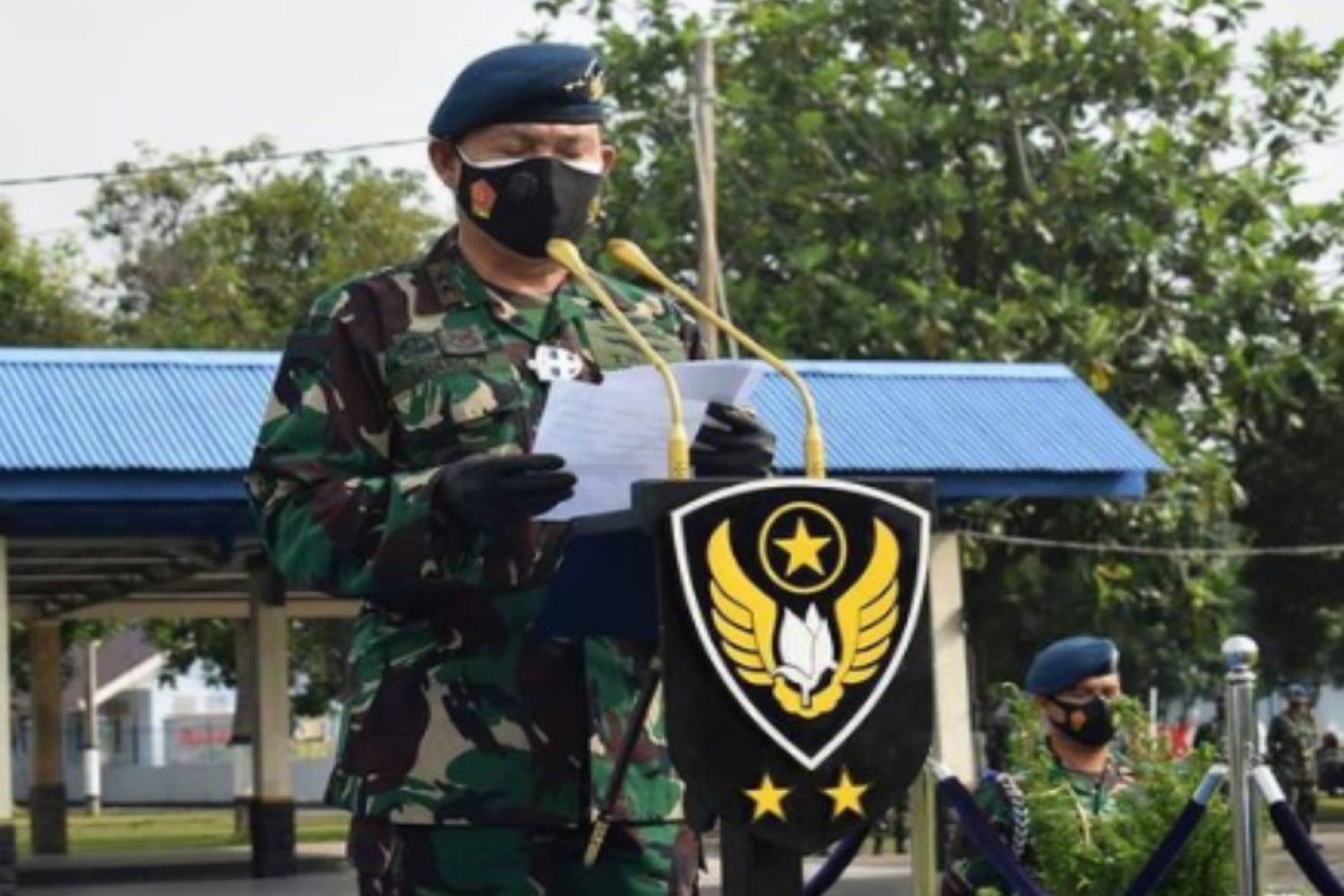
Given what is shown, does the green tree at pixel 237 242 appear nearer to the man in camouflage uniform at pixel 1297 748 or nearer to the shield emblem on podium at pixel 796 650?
the man in camouflage uniform at pixel 1297 748

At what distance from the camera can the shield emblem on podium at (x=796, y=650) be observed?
12.6ft

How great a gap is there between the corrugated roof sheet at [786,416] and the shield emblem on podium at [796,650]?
14414 millimetres

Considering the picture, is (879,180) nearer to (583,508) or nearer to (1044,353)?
(1044,353)

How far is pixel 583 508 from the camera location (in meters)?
4.09

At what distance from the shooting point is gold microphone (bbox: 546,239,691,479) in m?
3.95

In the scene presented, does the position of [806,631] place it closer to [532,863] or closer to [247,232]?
[532,863]

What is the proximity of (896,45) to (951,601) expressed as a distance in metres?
11.3

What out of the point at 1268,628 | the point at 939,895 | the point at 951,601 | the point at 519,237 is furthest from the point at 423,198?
the point at 519,237

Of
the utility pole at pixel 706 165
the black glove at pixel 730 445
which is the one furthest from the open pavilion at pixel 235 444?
the black glove at pixel 730 445

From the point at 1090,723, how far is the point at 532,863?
5217 millimetres

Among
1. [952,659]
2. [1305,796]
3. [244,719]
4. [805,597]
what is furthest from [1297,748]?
[805,597]

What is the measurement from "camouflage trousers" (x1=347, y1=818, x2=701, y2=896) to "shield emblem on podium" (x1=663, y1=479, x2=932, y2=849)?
0.41 m

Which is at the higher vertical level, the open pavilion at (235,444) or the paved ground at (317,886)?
the open pavilion at (235,444)

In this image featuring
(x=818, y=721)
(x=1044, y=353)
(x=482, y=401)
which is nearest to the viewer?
(x=818, y=721)
